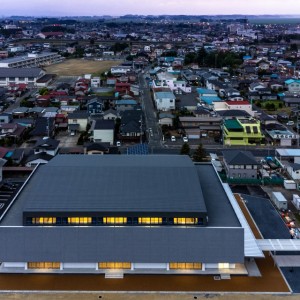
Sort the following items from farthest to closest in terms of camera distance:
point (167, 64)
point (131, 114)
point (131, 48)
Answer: point (131, 48) < point (167, 64) < point (131, 114)

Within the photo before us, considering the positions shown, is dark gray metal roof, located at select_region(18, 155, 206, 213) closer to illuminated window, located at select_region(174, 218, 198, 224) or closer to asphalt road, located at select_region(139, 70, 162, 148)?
illuminated window, located at select_region(174, 218, 198, 224)

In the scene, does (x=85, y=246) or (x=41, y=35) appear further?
(x=41, y=35)

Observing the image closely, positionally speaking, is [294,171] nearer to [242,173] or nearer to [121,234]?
[242,173]

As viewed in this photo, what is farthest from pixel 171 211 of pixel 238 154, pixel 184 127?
pixel 184 127

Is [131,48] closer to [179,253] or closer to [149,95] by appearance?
[149,95]

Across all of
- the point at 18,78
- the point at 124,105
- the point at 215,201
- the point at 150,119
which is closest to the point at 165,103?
the point at 150,119

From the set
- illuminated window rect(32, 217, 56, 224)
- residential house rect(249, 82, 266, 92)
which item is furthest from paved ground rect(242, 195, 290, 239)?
residential house rect(249, 82, 266, 92)

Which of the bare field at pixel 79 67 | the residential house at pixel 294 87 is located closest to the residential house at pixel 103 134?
the residential house at pixel 294 87
